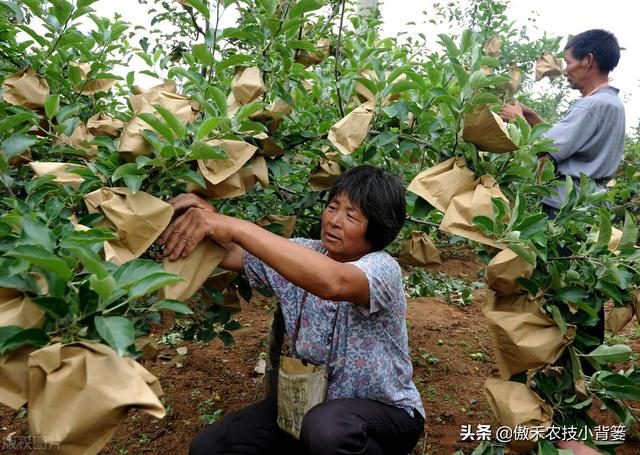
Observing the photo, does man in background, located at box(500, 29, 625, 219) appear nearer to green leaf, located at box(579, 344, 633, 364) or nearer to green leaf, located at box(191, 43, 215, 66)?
green leaf, located at box(579, 344, 633, 364)

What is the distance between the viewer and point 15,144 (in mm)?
1354

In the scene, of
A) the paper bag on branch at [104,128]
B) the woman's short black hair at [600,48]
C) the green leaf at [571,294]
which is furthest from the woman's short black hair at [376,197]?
the woman's short black hair at [600,48]

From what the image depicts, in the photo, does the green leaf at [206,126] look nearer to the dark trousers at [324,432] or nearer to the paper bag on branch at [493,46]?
the dark trousers at [324,432]

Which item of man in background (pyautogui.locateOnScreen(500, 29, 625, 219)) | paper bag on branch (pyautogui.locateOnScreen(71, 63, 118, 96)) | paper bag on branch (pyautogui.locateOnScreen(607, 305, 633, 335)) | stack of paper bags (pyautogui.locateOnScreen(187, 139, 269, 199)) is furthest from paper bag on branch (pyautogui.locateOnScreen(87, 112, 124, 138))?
paper bag on branch (pyautogui.locateOnScreen(607, 305, 633, 335))

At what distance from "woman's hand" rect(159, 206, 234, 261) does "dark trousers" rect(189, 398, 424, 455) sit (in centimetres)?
59

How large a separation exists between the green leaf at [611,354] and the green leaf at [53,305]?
159cm

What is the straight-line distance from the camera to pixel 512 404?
1.75 m

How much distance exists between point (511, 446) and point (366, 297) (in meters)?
0.82

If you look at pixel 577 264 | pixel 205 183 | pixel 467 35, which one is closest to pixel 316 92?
pixel 467 35

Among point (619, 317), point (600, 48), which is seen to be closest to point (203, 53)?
point (619, 317)

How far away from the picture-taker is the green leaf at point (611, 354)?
5.70 ft

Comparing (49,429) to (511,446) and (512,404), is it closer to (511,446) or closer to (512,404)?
(512,404)

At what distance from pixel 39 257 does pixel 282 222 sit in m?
1.02

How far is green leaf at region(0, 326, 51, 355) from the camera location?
0.92 meters
